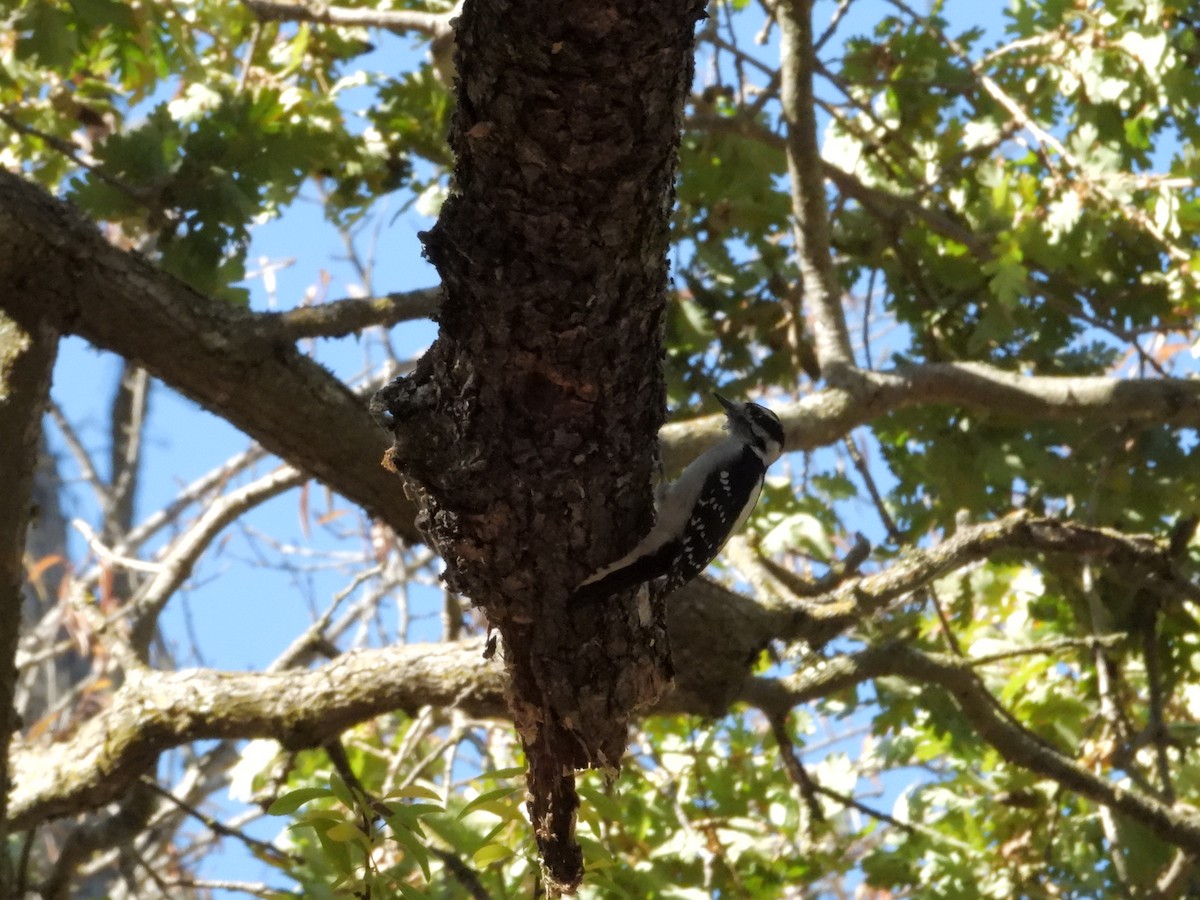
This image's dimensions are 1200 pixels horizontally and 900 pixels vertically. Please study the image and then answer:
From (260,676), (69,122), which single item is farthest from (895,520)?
(69,122)

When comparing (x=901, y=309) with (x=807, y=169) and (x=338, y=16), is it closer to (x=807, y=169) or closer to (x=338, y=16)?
(x=807, y=169)

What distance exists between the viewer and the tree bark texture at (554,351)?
5.56ft

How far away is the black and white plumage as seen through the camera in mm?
2330

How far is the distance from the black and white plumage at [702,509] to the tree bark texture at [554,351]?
0.17 ft

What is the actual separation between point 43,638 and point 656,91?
7850mm

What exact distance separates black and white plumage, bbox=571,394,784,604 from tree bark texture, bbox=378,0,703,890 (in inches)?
2.0

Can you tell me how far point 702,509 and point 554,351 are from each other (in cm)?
108

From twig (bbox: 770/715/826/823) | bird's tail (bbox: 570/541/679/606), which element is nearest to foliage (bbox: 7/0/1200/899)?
twig (bbox: 770/715/826/823)

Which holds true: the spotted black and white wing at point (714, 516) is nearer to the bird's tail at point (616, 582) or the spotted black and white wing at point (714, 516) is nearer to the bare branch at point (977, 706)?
the bird's tail at point (616, 582)

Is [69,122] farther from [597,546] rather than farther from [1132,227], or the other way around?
[1132,227]

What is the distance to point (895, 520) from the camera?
4605 millimetres

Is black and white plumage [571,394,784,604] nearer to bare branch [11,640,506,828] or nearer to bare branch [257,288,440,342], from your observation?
bare branch [11,640,506,828]

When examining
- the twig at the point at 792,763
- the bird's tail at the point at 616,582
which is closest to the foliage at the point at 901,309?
the twig at the point at 792,763

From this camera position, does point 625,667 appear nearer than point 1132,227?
Yes
